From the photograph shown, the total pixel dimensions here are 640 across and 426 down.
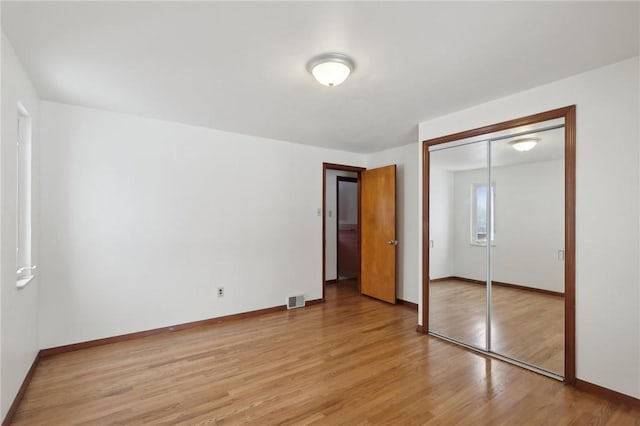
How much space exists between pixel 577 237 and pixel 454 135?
1473 mm

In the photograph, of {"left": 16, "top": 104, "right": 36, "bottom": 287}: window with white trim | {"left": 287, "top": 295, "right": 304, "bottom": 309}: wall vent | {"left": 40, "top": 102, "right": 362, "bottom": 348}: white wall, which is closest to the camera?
{"left": 16, "top": 104, "right": 36, "bottom": 287}: window with white trim

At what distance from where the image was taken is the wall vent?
439cm

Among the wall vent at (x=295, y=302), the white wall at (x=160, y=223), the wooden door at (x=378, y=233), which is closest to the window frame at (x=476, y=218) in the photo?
the wooden door at (x=378, y=233)

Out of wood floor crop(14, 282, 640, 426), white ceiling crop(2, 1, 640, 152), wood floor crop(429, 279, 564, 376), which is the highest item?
white ceiling crop(2, 1, 640, 152)

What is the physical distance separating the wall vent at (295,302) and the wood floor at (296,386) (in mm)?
946

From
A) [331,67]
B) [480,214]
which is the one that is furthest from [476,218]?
[331,67]

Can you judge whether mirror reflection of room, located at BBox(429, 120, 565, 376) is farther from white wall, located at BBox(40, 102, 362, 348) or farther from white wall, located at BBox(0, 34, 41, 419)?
white wall, located at BBox(0, 34, 41, 419)

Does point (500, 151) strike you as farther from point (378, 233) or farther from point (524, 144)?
point (378, 233)

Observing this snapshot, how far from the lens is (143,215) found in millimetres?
3342

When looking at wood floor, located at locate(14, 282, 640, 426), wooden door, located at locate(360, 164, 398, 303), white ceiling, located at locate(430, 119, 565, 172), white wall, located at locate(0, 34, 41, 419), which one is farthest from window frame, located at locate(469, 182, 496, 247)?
white wall, located at locate(0, 34, 41, 419)

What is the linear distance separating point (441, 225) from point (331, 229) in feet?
9.90

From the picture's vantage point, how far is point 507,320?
9.79 ft

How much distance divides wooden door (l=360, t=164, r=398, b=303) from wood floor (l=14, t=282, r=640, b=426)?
1.36 meters

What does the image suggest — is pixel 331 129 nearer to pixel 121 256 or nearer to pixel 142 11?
pixel 142 11
